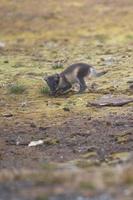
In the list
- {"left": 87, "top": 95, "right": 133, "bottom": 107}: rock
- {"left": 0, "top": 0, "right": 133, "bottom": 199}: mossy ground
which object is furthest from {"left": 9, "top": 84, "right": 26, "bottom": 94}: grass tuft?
{"left": 87, "top": 95, "right": 133, "bottom": 107}: rock

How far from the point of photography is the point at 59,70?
19.6 meters

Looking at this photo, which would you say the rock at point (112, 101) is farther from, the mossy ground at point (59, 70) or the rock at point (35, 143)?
the rock at point (35, 143)

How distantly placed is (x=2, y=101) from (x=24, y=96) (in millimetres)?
640

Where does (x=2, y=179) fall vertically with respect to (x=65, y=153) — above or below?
above

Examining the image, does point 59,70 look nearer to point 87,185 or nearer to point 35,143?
point 35,143

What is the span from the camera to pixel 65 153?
10977mm

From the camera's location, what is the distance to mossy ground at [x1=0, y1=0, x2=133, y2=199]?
11398 mm

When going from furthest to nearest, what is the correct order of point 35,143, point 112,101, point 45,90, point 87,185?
point 45,90 → point 112,101 → point 35,143 → point 87,185

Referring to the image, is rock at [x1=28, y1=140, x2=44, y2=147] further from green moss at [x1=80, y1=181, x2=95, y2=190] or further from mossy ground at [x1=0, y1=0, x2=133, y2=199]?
green moss at [x1=80, y1=181, x2=95, y2=190]

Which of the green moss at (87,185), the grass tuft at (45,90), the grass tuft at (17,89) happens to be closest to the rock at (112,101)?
the grass tuft at (45,90)

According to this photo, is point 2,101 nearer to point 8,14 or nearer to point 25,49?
point 25,49

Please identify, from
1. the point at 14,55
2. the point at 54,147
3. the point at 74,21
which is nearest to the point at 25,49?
the point at 14,55

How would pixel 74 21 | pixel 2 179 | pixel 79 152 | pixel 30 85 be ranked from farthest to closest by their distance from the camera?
pixel 74 21
pixel 30 85
pixel 79 152
pixel 2 179

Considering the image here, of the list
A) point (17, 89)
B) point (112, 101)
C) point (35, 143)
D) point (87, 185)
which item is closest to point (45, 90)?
point (17, 89)
